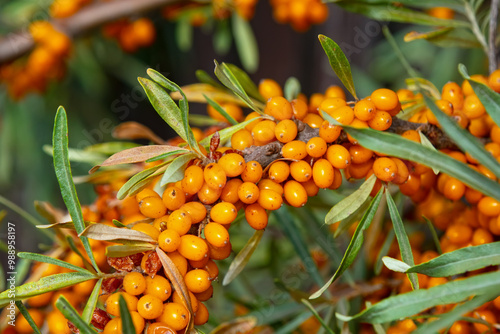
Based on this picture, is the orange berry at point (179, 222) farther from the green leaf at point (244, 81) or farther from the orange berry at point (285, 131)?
the green leaf at point (244, 81)

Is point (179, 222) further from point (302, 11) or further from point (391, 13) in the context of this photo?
point (302, 11)

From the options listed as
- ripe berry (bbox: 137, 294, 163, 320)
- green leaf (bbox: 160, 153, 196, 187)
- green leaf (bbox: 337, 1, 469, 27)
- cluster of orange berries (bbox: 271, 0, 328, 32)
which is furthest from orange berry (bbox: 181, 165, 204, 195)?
cluster of orange berries (bbox: 271, 0, 328, 32)

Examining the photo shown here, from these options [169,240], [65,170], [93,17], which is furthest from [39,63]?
[169,240]

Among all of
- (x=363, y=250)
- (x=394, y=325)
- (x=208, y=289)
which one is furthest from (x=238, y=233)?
(x=208, y=289)

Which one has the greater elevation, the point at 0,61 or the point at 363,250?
the point at 0,61

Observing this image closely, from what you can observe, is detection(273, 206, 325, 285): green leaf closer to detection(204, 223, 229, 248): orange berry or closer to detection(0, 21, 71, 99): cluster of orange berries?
detection(204, 223, 229, 248): orange berry

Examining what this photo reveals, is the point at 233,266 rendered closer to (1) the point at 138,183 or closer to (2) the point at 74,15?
(1) the point at 138,183
